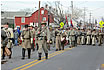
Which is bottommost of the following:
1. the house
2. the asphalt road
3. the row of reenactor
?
the asphalt road

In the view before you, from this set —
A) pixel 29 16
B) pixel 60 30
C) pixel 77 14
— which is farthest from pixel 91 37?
pixel 77 14

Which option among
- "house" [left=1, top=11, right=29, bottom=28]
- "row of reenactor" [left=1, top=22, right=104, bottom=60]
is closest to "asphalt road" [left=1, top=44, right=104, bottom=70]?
"row of reenactor" [left=1, top=22, right=104, bottom=60]

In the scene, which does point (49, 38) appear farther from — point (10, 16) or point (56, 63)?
point (10, 16)

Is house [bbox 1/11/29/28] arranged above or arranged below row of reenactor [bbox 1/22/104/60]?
above

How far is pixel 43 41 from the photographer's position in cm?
1421

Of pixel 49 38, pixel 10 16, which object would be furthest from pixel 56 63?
pixel 10 16

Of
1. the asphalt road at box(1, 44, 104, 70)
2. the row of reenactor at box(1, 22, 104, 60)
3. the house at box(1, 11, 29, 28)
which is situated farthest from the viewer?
the house at box(1, 11, 29, 28)

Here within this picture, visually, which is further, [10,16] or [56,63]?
[10,16]

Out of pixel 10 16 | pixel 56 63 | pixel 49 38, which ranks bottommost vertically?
pixel 56 63

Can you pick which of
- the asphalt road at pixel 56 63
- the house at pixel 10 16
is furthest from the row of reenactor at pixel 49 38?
the house at pixel 10 16

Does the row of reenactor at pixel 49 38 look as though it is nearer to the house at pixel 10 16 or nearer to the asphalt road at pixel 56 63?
the asphalt road at pixel 56 63

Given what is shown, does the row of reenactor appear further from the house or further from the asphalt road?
the house

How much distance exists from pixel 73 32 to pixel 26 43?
1179cm

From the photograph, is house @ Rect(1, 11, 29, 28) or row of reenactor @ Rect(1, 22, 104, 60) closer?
row of reenactor @ Rect(1, 22, 104, 60)
